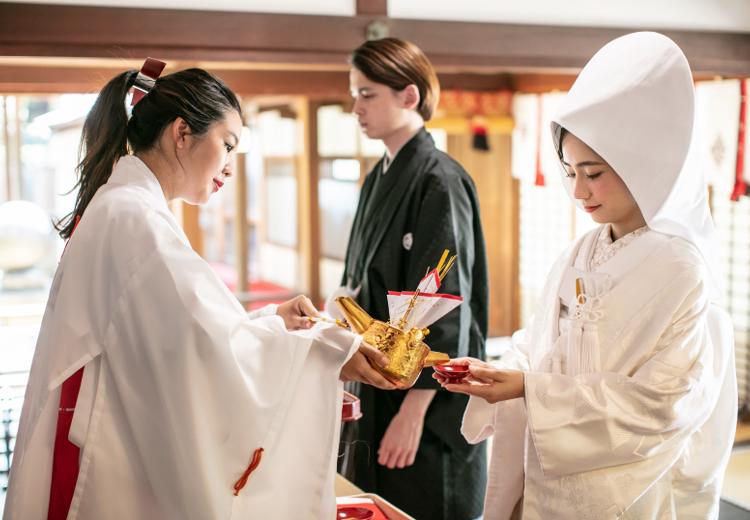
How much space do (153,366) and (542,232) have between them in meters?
6.51

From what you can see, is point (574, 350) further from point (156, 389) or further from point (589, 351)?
point (156, 389)

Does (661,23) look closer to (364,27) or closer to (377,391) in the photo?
(364,27)

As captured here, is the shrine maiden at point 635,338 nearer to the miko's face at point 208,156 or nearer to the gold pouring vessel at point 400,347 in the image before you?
the gold pouring vessel at point 400,347

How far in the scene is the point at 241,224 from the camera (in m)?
8.41

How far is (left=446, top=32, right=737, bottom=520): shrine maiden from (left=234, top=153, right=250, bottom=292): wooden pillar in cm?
642

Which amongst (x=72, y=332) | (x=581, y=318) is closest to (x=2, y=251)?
(x=72, y=332)

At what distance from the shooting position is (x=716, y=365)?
6.69 ft

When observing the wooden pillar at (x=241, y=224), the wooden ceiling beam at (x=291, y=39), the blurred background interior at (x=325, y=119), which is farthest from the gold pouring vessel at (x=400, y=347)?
the wooden pillar at (x=241, y=224)

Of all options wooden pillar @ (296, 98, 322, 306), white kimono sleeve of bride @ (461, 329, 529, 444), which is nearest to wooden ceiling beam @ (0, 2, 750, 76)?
white kimono sleeve of bride @ (461, 329, 529, 444)

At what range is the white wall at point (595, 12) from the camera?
3693 millimetres

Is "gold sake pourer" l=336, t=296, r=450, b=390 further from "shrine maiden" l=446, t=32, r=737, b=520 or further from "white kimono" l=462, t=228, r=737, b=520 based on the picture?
"white kimono" l=462, t=228, r=737, b=520

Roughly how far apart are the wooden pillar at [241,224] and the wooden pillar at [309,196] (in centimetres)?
58

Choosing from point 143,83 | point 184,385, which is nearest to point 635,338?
point 184,385

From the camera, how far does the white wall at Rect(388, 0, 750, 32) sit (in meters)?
3.69
